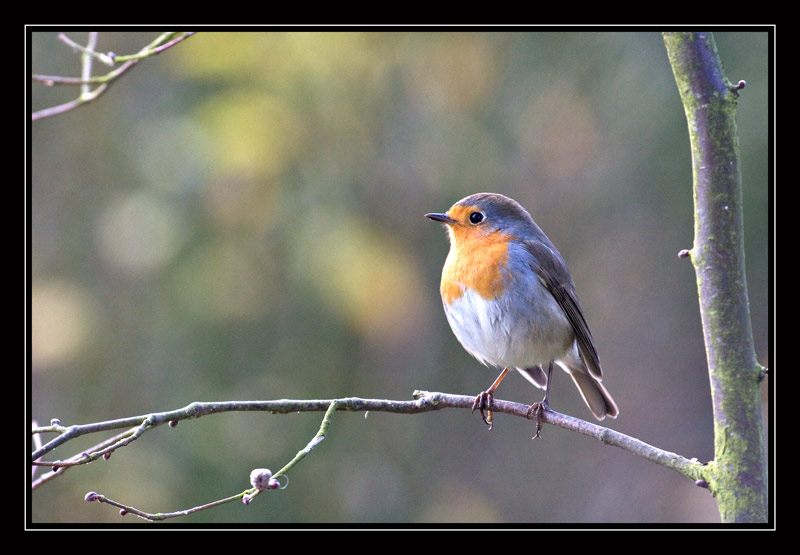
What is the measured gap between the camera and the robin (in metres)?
3.60

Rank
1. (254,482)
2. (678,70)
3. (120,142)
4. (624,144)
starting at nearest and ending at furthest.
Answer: (254,482) → (678,70) → (120,142) → (624,144)

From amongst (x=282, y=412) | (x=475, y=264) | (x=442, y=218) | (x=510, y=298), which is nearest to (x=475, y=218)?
(x=442, y=218)

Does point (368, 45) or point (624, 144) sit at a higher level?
point (368, 45)

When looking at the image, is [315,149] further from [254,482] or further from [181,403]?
[254,482]

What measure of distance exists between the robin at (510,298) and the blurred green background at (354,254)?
212cm

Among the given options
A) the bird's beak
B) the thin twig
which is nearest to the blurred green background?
the bird's beak

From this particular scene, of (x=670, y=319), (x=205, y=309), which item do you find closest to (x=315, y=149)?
(x=205, y=309)

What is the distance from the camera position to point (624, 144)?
728 cm

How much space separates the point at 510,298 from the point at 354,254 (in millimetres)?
2487

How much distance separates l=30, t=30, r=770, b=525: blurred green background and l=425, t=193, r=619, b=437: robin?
212 centimetres

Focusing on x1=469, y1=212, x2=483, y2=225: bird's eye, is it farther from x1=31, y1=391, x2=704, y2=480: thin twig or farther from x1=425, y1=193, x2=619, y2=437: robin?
x1=31, y1=391, x2=704, y2=480: thin twig

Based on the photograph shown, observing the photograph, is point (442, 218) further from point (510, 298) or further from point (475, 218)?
point (510, 298)

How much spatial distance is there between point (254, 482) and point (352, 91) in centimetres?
446
